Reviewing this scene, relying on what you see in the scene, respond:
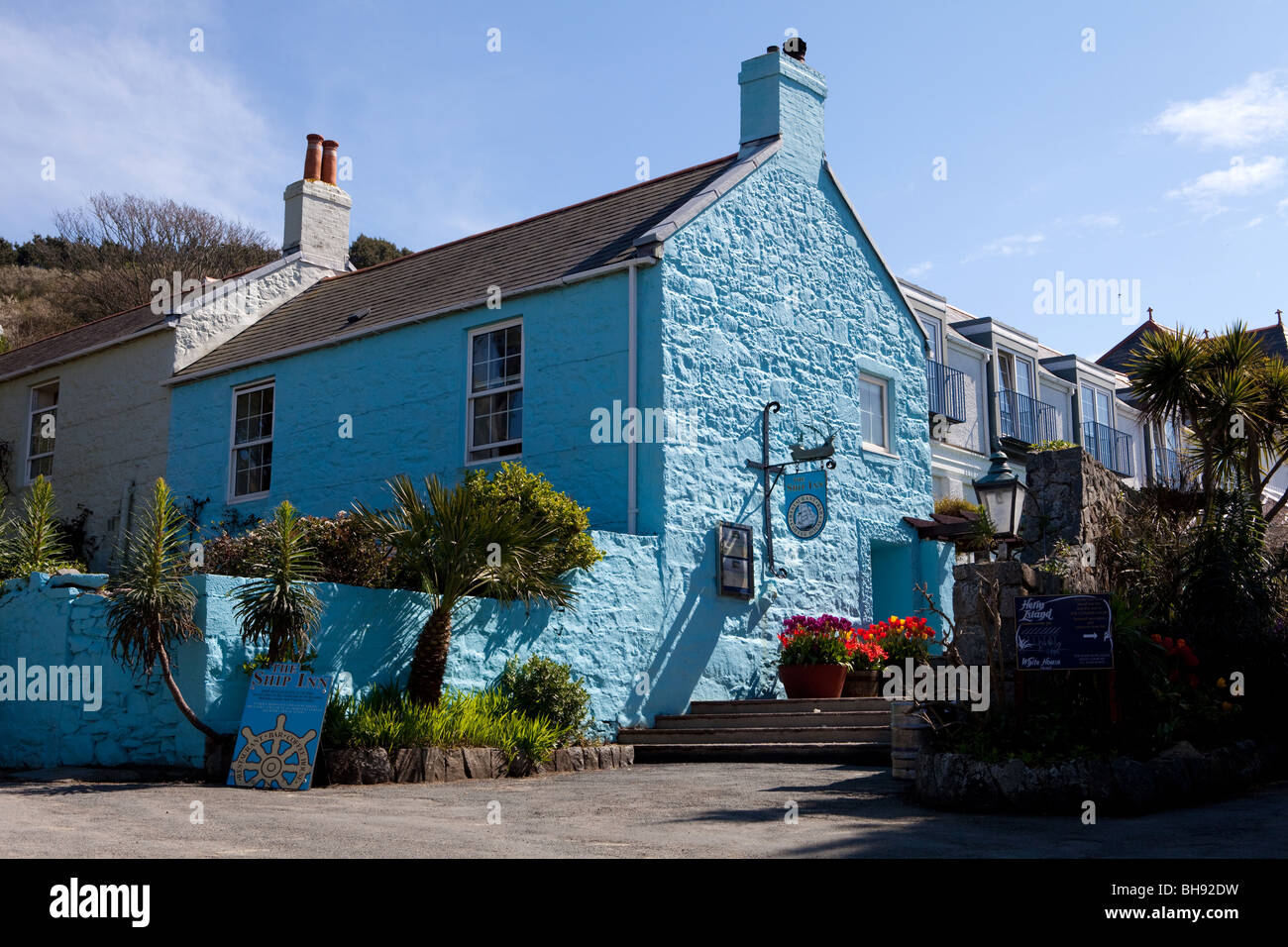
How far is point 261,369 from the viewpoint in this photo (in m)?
19.7

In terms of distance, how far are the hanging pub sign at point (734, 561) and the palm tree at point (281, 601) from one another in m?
6.06

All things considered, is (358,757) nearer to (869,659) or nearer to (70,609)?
(70,609)

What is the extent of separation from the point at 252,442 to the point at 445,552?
9359mm

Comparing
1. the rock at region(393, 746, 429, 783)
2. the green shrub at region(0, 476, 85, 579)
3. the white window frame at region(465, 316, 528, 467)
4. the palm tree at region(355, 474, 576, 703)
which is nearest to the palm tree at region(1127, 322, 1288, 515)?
the white window frame at region(465, 316, 528, 467)

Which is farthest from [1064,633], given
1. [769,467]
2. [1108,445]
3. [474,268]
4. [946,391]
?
[1108,445]

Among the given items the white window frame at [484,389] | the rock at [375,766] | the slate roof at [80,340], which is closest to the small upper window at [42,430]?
the slate roof at [80,340]

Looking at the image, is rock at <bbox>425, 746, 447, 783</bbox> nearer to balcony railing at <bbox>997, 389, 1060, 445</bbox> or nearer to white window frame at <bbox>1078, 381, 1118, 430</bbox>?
balcony railing at <bbox>997, 389, 1060, 445</bbox>

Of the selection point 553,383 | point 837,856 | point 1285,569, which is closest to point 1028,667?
point 837,856

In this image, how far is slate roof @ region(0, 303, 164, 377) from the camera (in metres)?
22.2

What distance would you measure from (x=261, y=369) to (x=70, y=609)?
8.53 meters

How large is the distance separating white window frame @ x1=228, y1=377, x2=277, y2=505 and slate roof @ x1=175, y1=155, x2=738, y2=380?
0.46 meters

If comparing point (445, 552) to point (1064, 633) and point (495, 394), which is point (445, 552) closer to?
point (1064, 633)

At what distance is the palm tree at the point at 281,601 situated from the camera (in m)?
10.5

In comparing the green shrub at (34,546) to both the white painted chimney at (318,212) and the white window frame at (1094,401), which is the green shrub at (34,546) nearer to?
Result: the white painted chimney at (318,212)
